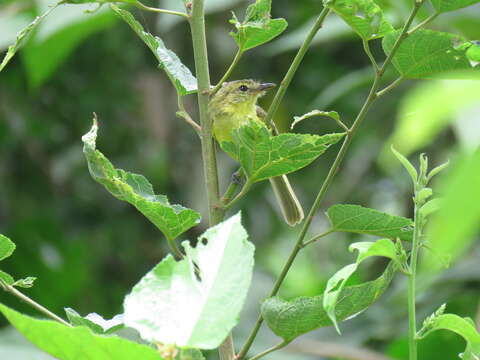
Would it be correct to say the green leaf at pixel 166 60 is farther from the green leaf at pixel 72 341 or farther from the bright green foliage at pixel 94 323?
the green leaf at pixel 72 341

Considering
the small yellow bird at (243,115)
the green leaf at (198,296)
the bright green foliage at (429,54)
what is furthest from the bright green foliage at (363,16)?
the small yellow bird at (243,115)

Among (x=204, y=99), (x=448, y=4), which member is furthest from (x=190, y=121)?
(x=448, y=4)

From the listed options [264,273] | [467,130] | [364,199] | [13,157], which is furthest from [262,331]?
[467,130]

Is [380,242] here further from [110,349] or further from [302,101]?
[302,101]

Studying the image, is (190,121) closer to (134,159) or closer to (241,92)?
(241,92)

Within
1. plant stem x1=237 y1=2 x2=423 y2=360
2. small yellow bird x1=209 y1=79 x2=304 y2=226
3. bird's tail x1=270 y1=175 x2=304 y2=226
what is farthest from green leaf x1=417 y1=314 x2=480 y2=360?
bird's tail x1=270 y1=175 x2=304 y2=226
